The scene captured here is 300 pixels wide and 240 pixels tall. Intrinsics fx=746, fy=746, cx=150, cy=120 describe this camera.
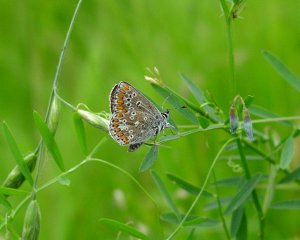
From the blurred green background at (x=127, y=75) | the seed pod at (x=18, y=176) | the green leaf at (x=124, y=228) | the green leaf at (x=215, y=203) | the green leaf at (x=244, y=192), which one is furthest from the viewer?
the blurred green background at (x=127, y=75)

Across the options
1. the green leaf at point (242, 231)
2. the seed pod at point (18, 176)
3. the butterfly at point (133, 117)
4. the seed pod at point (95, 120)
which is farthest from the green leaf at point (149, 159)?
the green leaf at point (242, 231)

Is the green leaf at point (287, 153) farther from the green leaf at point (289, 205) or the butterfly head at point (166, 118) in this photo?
the butterfly head at point (166, 118)

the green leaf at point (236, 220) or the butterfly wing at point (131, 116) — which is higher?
the butterfly wing at point (131, 116)

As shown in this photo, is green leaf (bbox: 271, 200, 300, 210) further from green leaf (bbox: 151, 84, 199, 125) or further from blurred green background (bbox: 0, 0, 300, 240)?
blurred green background (bbox: 0, 0, 300, 240)

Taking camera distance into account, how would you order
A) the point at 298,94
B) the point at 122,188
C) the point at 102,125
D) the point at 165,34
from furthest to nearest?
the point at 165,34 → the point at 298,94 → the point at 122,188 → the point at 102,125

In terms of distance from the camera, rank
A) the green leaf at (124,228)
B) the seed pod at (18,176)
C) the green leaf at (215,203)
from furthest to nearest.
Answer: the green leaf at (215,203)
the seed pod at (18,176)
the green leaf at (124,228)

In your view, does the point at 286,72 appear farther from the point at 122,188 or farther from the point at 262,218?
the point at 122,188

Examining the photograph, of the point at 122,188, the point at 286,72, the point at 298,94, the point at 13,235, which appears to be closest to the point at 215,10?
the point at 298,94
